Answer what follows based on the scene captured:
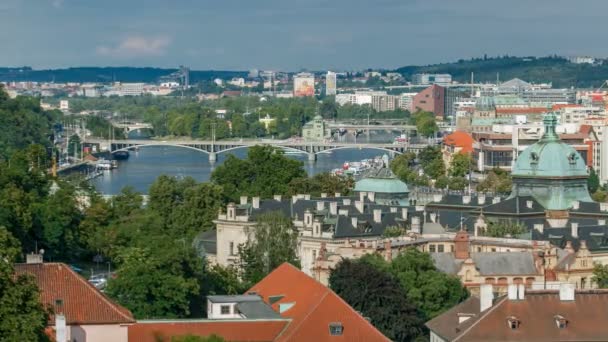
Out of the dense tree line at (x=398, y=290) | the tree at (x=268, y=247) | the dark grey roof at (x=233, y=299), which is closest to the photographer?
the dark grey roof at (x=233, y=299)

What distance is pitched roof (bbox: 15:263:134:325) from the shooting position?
3391cm

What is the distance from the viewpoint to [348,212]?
56625mm

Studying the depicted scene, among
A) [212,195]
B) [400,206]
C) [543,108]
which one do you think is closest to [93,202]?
[212,195]

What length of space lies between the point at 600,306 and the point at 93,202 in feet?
104

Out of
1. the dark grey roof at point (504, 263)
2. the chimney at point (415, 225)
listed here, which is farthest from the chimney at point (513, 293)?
the chimney at point (415, 225)

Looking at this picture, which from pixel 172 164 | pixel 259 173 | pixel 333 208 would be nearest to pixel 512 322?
pixel 333 208

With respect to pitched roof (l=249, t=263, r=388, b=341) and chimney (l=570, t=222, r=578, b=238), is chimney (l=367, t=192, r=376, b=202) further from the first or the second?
pitched roof (l=249, t=263, r=388, b=341)

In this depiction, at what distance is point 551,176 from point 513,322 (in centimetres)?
2693

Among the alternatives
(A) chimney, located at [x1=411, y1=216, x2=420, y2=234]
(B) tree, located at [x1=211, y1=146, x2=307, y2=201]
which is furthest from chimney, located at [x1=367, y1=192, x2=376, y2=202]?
(B) tree, located at [x1=211, y1=146, x2=307, y2=201]

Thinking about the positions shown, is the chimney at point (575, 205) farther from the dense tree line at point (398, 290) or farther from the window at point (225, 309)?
the window at point (225, 309)

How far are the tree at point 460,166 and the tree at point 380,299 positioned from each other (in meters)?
67.0

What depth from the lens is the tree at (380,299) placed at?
1548 inches

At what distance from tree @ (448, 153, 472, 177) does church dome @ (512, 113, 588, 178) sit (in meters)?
45.0

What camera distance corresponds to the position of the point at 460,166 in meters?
110
